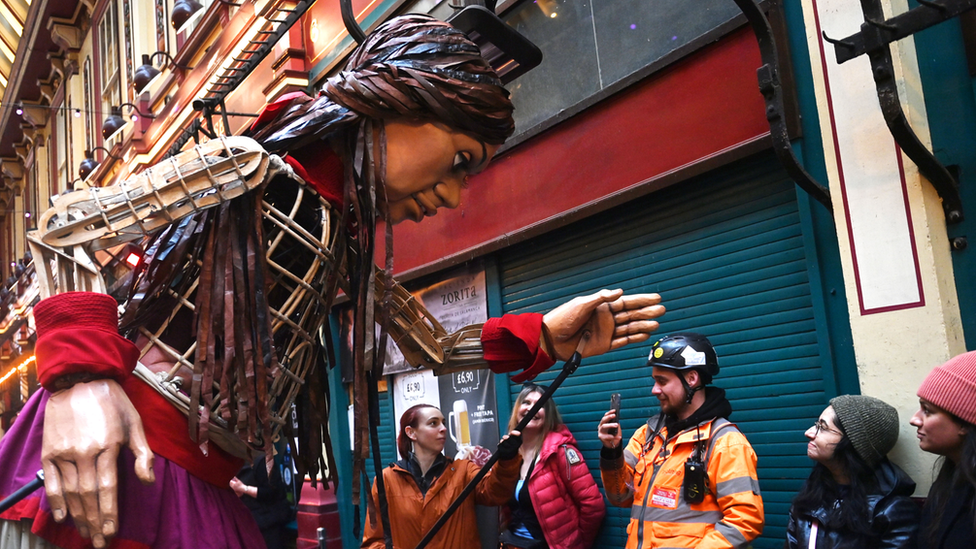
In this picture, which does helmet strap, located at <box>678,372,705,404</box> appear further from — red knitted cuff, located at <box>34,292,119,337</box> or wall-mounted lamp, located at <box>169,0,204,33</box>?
wall-mounted lamp, located at <box>169,0,204,33</box>

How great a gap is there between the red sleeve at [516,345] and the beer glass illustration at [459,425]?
4.20 meters

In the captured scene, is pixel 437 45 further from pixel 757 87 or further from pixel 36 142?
pixel 36 142

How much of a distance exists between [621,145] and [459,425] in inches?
110

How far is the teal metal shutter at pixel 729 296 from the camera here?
4.01 meters

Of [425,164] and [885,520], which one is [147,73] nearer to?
[425,164]

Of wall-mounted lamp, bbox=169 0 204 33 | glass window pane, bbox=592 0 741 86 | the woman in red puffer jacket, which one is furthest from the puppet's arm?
wall-mounted lamp, bbox=169 0 204 33

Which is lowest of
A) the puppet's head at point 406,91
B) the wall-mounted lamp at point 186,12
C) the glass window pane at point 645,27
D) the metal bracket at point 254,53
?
the puppet's head at point 406,91

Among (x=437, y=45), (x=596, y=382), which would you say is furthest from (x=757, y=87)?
(x=437, y=45)

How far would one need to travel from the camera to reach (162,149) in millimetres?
10930

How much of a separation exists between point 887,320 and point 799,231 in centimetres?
73

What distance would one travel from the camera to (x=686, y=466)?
3.58 meters

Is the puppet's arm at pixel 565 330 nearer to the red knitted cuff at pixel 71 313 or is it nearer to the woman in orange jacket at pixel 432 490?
the red knitted cuff at pixel 71 313

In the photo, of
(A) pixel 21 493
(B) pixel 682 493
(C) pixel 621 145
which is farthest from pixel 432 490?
(A) pixel 21 493

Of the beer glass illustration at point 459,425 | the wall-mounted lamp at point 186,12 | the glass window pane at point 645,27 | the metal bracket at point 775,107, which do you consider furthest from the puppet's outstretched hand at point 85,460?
the wall-mounted lamp at point 186,12
